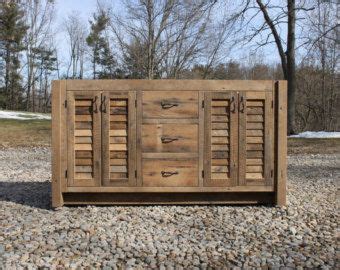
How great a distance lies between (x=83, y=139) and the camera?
17.2 feet

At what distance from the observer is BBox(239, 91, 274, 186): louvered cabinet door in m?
5.27

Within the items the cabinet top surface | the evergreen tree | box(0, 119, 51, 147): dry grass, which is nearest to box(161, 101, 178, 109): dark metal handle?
the cabinet top surface

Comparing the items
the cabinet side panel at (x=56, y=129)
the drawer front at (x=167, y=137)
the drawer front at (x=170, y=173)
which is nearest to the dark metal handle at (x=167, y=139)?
the drawer front at (x=167, y=137)

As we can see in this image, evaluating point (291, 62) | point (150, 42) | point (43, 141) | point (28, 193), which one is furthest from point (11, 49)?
point (28, 193)

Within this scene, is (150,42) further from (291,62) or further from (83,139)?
(83,139)

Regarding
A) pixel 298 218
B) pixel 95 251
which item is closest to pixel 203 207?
pixel 298 218

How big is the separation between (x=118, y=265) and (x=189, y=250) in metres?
0.68

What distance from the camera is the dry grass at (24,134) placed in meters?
15.0

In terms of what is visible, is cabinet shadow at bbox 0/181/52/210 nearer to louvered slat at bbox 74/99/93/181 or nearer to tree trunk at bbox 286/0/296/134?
louvered slat at bbox 74/99/93/181

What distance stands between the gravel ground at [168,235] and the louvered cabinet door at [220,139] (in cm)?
42

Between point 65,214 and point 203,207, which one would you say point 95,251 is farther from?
point 203,207

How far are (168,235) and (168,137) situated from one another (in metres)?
1.33

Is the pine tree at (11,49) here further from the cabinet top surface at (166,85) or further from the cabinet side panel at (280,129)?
the cabinet side panel at (280,129)

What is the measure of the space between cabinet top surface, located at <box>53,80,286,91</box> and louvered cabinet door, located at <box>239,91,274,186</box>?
0.34 ft
